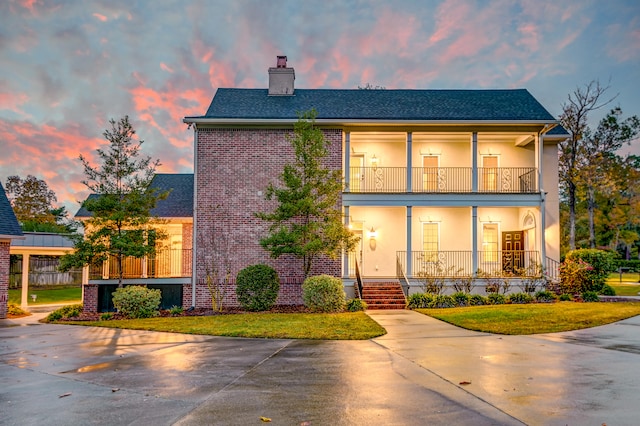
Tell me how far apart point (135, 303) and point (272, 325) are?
16.8ft

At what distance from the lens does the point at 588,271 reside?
52.4 ft

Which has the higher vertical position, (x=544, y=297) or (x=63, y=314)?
(x=544, y=297)

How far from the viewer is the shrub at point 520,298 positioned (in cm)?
1548

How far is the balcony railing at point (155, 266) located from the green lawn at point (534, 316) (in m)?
8.82

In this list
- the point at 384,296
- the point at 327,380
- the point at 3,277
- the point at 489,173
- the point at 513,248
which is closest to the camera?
the point at 327,380

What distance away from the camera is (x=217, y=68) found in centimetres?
2155

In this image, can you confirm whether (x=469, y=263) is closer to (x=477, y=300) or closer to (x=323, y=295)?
(x=477, y=300)

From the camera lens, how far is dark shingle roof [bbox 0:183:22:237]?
51.3 feet

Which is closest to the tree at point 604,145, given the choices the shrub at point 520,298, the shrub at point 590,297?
the shrub at point 590,297

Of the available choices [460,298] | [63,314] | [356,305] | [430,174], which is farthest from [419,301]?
[63,314]

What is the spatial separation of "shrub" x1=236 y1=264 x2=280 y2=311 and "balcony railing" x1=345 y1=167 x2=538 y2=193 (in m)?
5.50

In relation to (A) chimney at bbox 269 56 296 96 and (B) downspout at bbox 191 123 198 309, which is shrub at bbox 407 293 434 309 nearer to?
(B) downspout at bbox 191 123 198 309

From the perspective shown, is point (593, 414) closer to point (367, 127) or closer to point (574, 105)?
point (367, 127)

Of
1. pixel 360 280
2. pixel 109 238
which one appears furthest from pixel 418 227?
pixel 109 238
